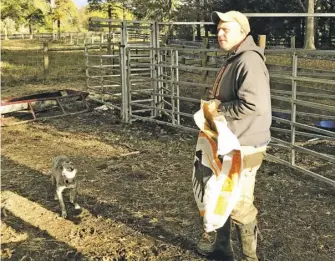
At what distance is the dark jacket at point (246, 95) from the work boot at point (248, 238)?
565 millimetres

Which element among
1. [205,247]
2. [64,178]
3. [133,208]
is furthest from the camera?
[133,208]

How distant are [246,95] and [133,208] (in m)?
2.18

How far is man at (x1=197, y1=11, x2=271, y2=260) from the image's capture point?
2602 mm

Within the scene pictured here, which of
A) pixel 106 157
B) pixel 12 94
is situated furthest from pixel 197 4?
pixel 106 157

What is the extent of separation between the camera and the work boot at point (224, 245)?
3.22 meters

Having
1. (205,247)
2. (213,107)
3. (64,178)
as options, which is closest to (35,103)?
(64,178)

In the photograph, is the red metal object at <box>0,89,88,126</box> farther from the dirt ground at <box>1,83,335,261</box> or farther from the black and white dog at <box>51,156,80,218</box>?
the black and white dog at <box>51,156,80,218</box>

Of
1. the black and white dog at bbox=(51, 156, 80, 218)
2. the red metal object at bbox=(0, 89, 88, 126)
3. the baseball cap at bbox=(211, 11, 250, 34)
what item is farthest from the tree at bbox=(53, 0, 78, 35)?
the baseball cap at bbox=(211, 11, 250, 34)

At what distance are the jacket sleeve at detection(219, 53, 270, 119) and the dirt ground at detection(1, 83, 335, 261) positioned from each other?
4.30 feet

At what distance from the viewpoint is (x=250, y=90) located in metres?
2.58

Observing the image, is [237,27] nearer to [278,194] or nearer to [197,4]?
[278,194]

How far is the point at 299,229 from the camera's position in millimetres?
3803

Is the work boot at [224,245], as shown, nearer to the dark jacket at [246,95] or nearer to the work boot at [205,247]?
the work boot at [205,247]

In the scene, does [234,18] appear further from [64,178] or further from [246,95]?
[64,178]
